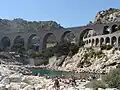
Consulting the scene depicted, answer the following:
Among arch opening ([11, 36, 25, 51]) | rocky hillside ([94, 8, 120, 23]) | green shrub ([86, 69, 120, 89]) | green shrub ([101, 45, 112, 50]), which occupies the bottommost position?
green shrub ([86, 69, 120, 89])

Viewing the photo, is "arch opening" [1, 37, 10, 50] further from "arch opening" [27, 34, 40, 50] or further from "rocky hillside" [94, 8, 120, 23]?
"rocky hillside" [94, 8, 120, 23]

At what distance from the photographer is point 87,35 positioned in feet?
262

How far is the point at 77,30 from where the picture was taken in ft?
269

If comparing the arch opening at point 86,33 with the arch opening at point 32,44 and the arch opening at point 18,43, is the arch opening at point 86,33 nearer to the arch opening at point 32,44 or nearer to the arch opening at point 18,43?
the arch opening at point 32,44

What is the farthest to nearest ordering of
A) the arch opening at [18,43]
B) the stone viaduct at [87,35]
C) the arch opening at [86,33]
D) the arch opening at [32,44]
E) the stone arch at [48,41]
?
the arch opening at [32,44] < the arch opening at [18,43] < the stone arch at [48,41] < the arch opening at [86,33] < the stone viaduct at [87,35]

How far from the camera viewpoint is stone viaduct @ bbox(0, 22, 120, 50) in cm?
6500

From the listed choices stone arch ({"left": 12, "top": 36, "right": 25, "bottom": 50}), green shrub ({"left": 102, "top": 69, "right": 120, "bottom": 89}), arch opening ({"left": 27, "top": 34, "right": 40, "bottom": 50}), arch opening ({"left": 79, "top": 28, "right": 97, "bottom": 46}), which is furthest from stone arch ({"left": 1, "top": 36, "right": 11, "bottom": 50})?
green shrub ({"left": 102, "top": 69, "right": 120, "bottom": 89})

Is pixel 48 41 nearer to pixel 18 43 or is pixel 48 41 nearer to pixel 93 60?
pixel 18 43

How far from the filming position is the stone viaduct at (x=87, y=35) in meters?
65.0

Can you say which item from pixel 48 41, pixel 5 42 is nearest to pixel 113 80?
pixel 5 42

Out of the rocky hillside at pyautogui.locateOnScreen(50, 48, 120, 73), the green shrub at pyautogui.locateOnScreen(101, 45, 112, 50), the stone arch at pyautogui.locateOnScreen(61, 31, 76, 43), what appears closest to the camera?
the rocky hillside at pyautogui.locateOnScreen(50, 48, 120, 73)

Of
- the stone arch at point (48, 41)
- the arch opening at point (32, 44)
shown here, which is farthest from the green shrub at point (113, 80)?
the arch opening at point (32, 44)

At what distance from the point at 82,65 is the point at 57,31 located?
3130cm

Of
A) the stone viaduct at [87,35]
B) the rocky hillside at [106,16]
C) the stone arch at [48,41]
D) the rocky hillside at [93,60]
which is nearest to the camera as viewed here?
the rocky hillside at [93,60]
